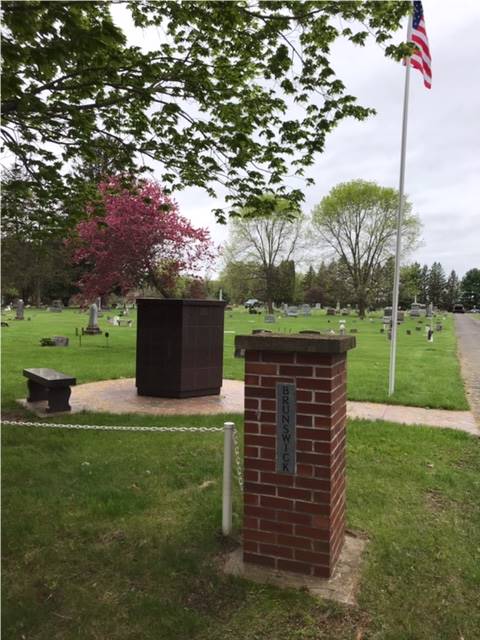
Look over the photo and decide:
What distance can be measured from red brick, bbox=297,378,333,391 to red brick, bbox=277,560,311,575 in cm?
110

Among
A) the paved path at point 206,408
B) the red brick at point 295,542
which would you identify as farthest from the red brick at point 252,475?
the paved path at point 206,408

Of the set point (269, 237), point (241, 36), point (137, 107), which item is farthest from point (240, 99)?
point (269, 237)

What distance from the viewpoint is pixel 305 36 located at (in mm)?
5426

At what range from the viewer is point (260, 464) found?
3.18 meters

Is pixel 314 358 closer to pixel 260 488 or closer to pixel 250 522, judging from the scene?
pixel 260 488

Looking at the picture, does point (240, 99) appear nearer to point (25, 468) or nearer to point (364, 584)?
point (25, 468)

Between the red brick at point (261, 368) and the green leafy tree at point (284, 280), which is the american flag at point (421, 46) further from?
the green leafy tree at point (284, 280)

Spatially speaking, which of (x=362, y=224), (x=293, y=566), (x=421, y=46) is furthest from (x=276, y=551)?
(x=362, y=224)

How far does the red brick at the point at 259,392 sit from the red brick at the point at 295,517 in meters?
0.73

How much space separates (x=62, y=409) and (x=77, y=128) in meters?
3.91

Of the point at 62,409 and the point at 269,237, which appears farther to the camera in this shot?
the point at 269,237

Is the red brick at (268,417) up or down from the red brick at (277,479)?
up

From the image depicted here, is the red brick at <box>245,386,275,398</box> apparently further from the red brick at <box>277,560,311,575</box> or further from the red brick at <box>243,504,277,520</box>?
the red brick at <box>277,560,311,575</box>

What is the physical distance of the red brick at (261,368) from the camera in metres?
3.13
